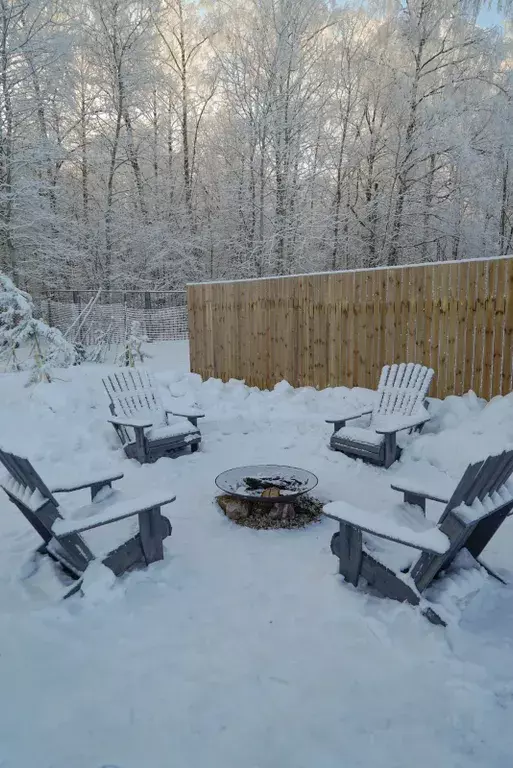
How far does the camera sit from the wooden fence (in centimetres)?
538

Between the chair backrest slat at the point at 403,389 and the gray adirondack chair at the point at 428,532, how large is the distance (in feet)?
7.85

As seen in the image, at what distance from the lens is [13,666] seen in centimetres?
212

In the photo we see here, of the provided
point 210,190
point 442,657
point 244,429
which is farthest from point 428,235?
point 442,657

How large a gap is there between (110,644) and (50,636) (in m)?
0.31

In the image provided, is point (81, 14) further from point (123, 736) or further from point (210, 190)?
point (123, 736)

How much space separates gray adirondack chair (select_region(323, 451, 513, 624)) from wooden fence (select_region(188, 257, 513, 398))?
3171 mm

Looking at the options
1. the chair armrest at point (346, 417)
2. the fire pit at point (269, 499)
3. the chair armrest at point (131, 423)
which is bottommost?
the fire pit at point (269, 499)

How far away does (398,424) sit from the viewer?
463 cm

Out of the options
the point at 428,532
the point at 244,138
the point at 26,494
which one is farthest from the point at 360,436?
the point at 244,138

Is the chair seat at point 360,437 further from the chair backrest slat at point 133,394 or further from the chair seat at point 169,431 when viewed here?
the chair backrest slat at point 133,394

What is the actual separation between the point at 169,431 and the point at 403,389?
105 inches

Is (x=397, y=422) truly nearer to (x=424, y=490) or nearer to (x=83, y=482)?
(x=424, y=490)

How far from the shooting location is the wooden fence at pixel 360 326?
5.38 m

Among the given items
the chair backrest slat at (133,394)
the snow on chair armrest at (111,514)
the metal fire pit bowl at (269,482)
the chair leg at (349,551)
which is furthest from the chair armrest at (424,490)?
the chair backrest slat at (133,394)
